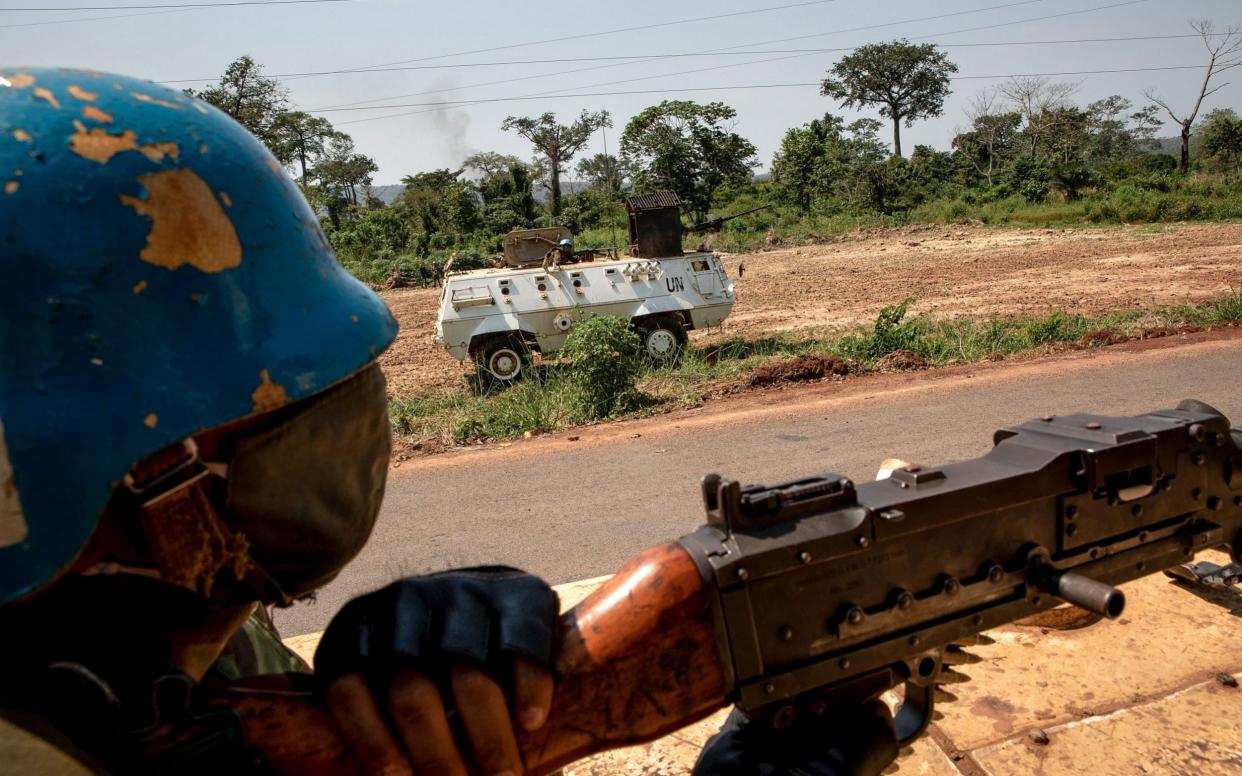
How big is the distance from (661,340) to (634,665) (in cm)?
1092

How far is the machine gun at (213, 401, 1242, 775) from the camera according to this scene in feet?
3.81

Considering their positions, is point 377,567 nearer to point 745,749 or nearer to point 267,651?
point 267,651

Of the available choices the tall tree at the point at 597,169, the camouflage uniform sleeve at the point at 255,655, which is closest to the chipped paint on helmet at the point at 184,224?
the camouflage uniform sleeve at the point at 255,655

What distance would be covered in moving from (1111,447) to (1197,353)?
380 inches

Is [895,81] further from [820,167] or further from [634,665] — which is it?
[634,665]

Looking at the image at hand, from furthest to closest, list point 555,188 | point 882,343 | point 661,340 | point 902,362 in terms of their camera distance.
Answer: point 555,188
point 661,340
point 882,343
point 902,362

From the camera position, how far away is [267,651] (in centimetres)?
160

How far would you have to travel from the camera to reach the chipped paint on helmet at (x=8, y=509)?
3.10 feet

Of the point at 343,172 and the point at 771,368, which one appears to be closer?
the point at 771,368

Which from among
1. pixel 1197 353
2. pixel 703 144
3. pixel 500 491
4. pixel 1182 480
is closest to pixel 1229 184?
pixel 703 144

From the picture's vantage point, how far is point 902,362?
32.8 feet

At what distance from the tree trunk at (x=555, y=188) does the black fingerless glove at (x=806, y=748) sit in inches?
1623

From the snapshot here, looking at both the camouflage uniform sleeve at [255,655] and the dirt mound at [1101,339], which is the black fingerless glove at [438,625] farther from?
the dirt mound at [1101,339]

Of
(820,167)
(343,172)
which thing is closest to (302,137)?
(343,172)
